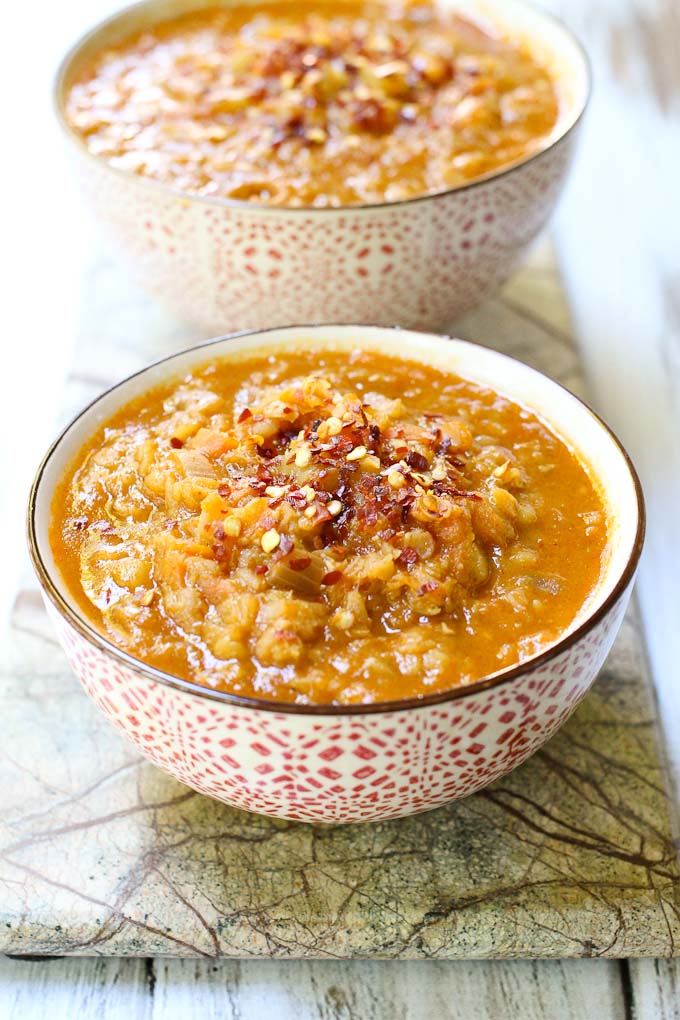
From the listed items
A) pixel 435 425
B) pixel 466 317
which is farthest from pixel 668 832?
pixel 466 317

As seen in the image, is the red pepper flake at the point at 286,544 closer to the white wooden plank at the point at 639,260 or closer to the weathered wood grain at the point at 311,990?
the weathered wood grain at the point at 311,990

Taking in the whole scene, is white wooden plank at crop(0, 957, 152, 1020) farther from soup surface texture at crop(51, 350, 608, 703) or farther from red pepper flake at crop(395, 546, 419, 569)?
red pepper flake at crop(395, 546, 419, 569)

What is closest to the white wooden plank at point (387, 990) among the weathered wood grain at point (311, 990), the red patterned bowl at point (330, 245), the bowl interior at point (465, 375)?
the weathered wood grain at point (311, 990)

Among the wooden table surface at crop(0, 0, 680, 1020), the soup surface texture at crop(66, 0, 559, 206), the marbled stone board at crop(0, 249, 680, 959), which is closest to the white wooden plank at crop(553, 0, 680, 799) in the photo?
the wooden table surface at crop(0, 0, 680, 1020)

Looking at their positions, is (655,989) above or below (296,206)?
below

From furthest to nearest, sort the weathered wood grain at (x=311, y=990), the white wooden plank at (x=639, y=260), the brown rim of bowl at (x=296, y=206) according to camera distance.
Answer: the white wooden plank at (x=639, y=260) → the brown rim of bowl at (x=296, y=206) → the weathered wood grain at (x=311, y=990)

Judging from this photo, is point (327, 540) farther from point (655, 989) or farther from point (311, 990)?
point (655, 989)

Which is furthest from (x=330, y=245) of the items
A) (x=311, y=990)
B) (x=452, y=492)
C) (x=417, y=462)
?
(x=311, y=990)

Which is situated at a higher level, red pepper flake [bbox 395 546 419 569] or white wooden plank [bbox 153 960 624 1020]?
red pepper flake [bbox 395 546 419 569]
